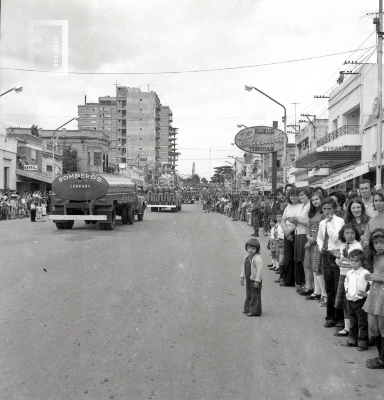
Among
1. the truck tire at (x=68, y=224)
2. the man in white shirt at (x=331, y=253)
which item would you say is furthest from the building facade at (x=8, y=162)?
the man in white shirt at (x=331, y=253)

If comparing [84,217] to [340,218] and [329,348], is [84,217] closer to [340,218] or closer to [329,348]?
[340,218]

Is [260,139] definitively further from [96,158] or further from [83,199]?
[96,158]

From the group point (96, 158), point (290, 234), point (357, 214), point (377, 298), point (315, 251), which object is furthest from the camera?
point (96, 158)

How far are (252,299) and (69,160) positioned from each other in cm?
5204

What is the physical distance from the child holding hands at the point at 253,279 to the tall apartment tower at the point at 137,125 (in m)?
101

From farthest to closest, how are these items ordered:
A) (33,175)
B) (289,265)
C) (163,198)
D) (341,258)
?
(33,175) → (163,198) → (289,265) → (341,258)

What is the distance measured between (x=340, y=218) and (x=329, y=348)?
7.33ft

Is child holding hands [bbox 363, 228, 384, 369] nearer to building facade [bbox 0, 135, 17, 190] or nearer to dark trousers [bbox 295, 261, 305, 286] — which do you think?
dark trousers [bbox 295, 261, 305, 286]

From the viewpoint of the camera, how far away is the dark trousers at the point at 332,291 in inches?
256

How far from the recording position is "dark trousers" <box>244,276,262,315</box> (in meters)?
6.91

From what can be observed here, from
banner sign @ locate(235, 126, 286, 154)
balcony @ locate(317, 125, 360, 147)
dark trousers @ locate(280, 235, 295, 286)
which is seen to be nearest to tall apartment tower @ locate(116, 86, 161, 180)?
balcony @ locate(317, 125, 360, 147)

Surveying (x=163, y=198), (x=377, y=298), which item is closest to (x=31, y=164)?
(x=163, y=198)

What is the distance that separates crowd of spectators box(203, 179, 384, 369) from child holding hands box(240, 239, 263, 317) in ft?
2.98

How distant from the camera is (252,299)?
22.9 feet
